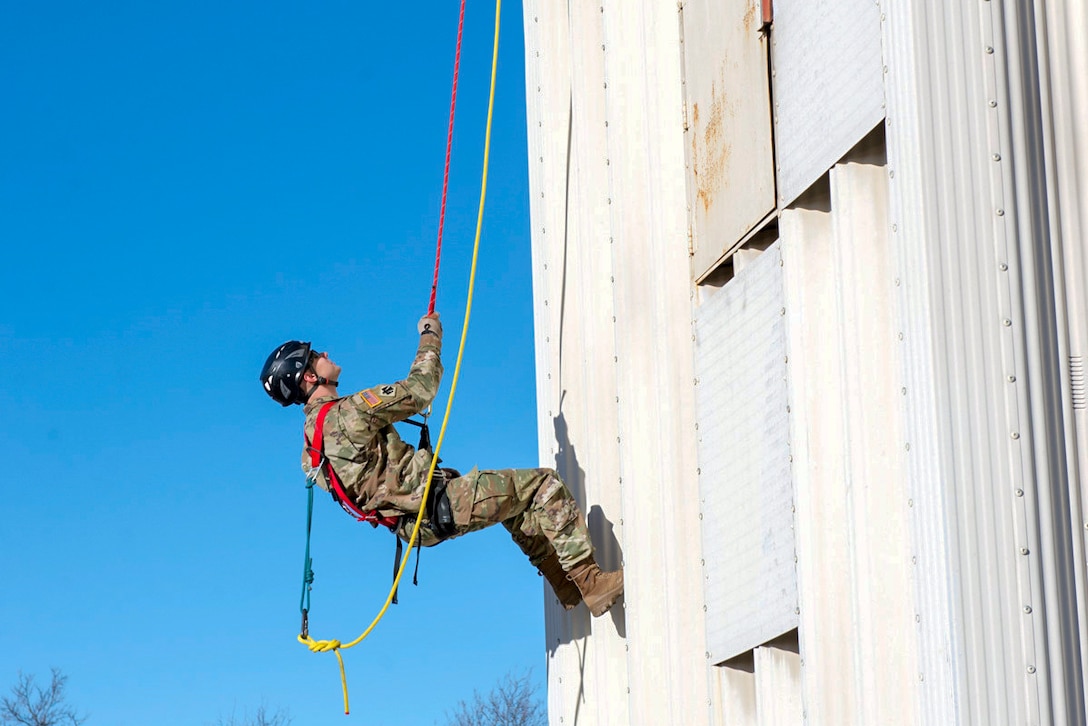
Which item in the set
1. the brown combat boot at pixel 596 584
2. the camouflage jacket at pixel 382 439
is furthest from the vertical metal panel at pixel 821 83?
the brown combat boot at pixel 596 584

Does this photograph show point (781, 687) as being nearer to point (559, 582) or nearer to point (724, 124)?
point (559, 582)

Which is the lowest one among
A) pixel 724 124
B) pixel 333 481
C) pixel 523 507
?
pixel 523 507

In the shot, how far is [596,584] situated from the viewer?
27.6ft

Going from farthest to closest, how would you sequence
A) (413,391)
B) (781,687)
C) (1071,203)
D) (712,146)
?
(413,391) < (712,146) < (781,687) < (1071,203)

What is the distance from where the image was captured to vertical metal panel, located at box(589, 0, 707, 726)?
25.3 feet

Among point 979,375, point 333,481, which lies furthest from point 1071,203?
point 333,481

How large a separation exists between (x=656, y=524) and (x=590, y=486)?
3.70 ft

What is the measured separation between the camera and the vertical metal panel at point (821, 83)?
18.2 feet

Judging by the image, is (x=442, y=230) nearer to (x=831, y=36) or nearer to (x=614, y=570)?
(x=614, y=570)

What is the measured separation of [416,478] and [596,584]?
1209 millimetres

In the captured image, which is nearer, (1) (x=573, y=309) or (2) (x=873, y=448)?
(2) (x=873, y=448)

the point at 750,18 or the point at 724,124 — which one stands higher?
the point at 750,18

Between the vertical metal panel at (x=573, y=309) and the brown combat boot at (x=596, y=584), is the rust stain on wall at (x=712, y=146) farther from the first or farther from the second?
the brown combat boot at (x=596, y=584)

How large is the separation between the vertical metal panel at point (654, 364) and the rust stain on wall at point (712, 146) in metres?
0.30
